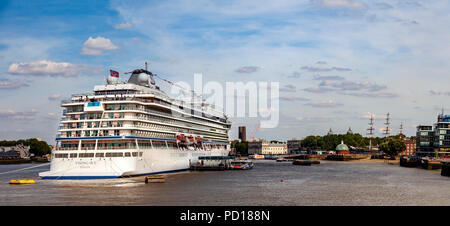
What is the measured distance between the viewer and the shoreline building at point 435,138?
158m

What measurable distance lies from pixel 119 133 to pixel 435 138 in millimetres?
136515

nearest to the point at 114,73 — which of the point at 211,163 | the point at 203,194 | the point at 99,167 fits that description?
the point at 99,167

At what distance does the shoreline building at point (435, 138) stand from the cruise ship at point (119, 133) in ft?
359

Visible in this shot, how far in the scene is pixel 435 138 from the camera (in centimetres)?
16725

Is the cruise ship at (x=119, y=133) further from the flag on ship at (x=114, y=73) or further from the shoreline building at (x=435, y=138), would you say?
the shoreline building at (x=435, y=138)

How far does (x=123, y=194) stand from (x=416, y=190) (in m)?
40.2

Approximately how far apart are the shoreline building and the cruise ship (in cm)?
10946

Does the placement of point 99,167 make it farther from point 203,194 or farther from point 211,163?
point 211,163

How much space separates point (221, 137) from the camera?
125438mm

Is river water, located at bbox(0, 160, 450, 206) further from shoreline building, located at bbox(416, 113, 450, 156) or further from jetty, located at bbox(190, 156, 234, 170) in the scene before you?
shoreline building, located at bbox(416, 113, 450, 156)

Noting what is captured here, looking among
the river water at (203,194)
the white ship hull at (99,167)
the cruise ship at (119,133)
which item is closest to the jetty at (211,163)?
the cruise ship at (119,133)

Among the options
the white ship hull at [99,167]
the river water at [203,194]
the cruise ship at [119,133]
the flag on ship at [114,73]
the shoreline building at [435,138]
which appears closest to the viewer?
the river water at [203,194]

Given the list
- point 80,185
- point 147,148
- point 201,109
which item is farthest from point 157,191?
point 201,109
